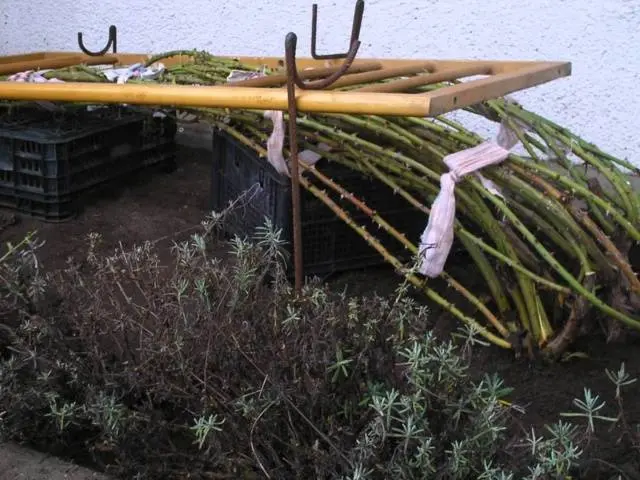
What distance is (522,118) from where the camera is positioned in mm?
3049

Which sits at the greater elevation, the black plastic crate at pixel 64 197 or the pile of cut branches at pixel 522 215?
the pile of cut branches at pixel 522 215

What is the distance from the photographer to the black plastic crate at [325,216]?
3.27m

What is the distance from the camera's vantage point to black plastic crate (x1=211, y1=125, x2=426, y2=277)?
10.7 feet

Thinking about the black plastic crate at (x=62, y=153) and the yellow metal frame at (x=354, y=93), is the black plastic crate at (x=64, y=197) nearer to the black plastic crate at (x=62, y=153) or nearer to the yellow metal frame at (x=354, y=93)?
the black plastic crate at (x=62, y=153)

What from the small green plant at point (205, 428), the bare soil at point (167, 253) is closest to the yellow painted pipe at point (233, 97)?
the bare soil at point (167, 253)

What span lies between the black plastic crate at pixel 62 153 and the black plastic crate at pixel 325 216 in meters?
0.87

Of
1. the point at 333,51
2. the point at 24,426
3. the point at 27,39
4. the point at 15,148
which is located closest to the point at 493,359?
the point at 24,426

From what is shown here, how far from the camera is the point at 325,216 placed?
10.9 feet

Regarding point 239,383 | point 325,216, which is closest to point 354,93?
point 239,383

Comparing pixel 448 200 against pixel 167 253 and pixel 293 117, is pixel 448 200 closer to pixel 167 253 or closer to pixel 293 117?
pixel 293 117

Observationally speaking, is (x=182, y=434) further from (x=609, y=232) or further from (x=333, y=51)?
(x=333, y=51)

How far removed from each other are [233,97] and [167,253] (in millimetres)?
1442

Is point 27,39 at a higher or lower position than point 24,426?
higher

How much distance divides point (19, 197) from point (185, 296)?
2.15 meters
